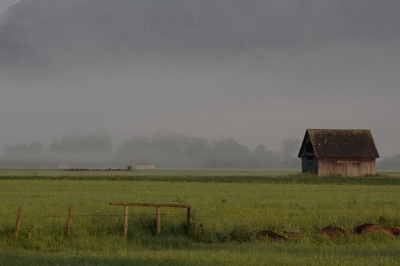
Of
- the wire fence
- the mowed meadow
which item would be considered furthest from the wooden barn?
the wire fence

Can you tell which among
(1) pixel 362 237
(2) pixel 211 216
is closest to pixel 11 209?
(2) pixel 211 216

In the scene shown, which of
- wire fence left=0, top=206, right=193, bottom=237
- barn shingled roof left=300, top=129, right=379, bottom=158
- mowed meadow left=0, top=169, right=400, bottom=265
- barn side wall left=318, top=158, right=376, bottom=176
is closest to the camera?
mowed meadow left=0, top=169, right=400, bottom=265

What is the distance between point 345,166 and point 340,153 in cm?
227

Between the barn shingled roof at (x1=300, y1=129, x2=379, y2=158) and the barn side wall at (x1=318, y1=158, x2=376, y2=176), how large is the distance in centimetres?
75

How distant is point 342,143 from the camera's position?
101750 mm

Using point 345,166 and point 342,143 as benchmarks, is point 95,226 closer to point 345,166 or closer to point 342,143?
point 345,166

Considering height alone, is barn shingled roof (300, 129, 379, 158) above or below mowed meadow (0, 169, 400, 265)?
above

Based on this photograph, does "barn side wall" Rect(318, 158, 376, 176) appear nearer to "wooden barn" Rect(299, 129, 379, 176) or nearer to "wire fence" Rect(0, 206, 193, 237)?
"wooden barn" Rect(299, 129, 379, 176)

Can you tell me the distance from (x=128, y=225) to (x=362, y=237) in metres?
10.8

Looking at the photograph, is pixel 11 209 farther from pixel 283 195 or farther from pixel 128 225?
pixel 283 195

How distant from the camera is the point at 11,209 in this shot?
124ft

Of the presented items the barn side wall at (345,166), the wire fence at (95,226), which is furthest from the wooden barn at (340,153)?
the wire fence at (95,226)

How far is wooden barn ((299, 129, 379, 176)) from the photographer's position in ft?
324

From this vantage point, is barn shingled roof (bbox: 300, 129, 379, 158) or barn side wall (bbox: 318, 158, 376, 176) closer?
barn side wall (bbox: 318, 158, 376, 176)
